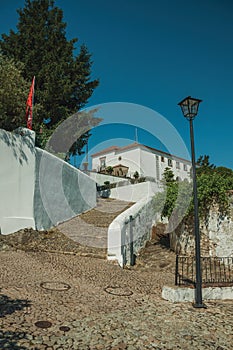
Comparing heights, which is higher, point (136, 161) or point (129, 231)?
point (136, 161)

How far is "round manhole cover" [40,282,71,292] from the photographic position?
18.5 feet

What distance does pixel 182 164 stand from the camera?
44.8 m

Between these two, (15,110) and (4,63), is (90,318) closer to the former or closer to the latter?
(15,110)

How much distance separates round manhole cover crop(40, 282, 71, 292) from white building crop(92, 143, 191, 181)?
27.9 meters

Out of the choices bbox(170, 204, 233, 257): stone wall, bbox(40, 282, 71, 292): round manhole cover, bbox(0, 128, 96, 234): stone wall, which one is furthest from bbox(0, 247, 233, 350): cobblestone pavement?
bbox(170, 204, 233, 257): stone wall

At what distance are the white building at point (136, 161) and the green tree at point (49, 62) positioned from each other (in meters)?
15.1

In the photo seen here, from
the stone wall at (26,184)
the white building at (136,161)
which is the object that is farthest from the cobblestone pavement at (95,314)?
the white building at (136,161)

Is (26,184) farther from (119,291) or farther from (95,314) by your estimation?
(95,314)

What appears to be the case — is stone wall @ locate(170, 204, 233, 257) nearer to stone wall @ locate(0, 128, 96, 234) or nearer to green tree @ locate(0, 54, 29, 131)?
stone wall @ locate(0, 128, 96, 234)

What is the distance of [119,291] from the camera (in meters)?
6.13

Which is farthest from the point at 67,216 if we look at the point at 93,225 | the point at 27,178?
the point at 27,178

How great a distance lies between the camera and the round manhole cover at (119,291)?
19.5ft

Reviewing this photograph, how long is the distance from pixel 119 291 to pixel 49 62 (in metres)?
17.2

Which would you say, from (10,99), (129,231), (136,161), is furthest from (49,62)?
(136,161)
